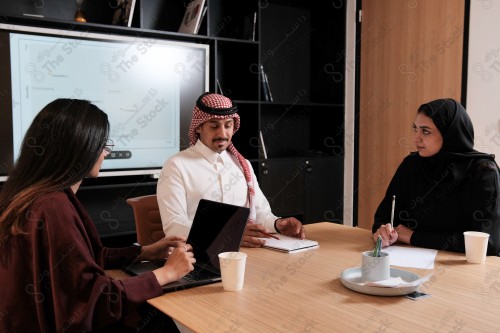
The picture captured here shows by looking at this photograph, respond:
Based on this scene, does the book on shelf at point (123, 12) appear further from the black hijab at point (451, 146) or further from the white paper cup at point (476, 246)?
the white paper cup at point (476, 246)

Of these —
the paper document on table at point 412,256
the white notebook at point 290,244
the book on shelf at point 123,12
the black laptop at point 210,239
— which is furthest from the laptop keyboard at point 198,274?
the book on shelf at point 123,12

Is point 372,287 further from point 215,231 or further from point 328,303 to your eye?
point 215,231

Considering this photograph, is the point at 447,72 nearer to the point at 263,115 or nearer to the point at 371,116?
the point at 371,116

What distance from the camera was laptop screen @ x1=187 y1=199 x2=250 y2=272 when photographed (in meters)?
1.54

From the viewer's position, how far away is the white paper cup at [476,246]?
166cm

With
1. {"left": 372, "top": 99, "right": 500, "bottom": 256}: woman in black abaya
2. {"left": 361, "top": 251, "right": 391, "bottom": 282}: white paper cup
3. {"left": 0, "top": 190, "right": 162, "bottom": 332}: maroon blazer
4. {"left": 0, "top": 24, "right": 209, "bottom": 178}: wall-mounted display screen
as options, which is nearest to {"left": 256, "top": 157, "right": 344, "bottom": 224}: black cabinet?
{"left": 0, "top": 24, "right": 209, "bottom": 178}: wall-mounted display screen

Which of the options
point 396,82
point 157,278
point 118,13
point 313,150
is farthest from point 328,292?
point 313,150

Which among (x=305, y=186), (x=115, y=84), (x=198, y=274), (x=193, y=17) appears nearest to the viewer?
(x=198, y=274)

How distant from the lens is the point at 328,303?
1299mm

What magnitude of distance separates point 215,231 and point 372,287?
0.54 metres

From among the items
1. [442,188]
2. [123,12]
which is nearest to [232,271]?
[442,188]

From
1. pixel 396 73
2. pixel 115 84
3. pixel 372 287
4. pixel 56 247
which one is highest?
pixel 396 73

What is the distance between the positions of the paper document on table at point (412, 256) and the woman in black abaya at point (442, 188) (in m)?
0.05

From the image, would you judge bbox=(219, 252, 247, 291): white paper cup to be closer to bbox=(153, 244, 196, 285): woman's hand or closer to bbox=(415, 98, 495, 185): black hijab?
bbox=(153, 244, 196, 285): woman's hand
